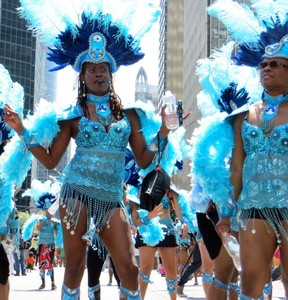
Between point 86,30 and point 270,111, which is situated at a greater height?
point 86,30

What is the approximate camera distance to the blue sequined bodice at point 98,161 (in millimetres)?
4809

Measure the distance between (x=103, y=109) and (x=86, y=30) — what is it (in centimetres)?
65

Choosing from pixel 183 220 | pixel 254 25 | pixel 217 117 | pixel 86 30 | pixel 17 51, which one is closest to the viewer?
pixel 254 25

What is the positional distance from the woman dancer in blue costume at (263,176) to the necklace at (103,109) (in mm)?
949

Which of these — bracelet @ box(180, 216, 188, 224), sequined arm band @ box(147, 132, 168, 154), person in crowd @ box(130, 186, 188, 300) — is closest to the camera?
sequined arm band @ box(147, 132, 168, 154)

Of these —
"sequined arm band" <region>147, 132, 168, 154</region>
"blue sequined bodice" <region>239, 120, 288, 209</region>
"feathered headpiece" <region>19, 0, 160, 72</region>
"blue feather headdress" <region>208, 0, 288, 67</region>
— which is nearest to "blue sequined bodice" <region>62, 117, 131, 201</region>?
"sequined arm band" <region>147, 132, 168, 154</region>

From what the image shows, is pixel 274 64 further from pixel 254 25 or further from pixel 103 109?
pixel 103 109

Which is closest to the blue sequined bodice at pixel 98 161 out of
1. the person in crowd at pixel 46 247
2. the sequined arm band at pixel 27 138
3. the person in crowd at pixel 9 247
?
the sequined arm band at pixel 27 138

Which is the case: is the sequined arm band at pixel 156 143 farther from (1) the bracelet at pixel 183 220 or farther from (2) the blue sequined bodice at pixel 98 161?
(1) the bracelet at pixel 183 220

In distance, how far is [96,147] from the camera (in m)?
4.85

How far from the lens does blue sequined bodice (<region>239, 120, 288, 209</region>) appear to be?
174 inches

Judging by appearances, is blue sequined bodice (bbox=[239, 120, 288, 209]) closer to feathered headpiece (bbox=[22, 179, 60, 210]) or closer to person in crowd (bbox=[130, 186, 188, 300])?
person in crowd (bbox=[130, 186, 188, 300])

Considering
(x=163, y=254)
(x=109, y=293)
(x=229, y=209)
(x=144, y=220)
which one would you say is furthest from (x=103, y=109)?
(x=109, y=293)

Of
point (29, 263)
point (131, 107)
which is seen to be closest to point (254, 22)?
point (131, 107)
